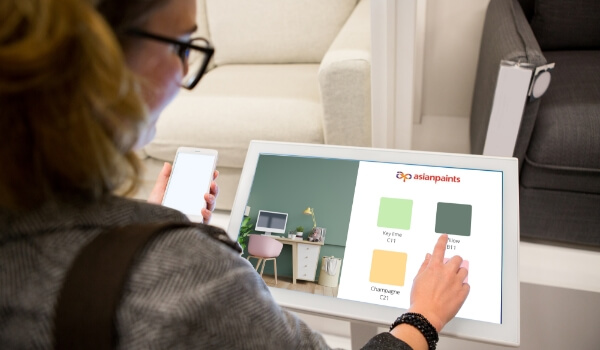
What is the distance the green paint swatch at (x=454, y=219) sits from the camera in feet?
2.91

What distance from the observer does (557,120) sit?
1.42 meters

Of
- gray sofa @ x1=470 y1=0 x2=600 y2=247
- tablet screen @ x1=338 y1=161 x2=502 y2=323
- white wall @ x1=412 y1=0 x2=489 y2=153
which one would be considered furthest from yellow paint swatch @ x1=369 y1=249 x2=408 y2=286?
white wall @ x1=412 y1=0 x2=489 y2=153

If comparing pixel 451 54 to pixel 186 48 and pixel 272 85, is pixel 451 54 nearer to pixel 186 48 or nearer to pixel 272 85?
pixel 272 85

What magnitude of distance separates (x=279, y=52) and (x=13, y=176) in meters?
1.73

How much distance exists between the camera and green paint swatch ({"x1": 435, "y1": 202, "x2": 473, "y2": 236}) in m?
0.89

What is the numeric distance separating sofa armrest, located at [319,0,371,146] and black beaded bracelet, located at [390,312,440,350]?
35.2 inches

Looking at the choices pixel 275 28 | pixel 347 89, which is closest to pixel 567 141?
pixel 347 89

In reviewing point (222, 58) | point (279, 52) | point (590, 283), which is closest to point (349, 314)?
point (590, 283)

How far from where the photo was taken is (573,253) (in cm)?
161

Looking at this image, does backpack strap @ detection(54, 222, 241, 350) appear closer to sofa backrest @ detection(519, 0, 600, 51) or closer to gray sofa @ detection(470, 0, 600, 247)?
gray sofa @ detection(470, 0, 600, 247)

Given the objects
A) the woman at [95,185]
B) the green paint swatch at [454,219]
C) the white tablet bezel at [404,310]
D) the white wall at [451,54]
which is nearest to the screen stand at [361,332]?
the white tablet bezel at [404,310]

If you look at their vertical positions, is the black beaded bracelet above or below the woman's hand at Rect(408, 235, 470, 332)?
below

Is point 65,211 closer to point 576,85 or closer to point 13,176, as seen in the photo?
point 13,176

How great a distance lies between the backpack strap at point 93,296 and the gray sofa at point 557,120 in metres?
1.17
